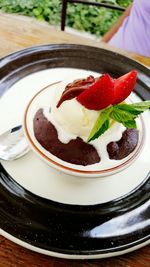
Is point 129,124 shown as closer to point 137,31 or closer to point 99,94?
point 99,94

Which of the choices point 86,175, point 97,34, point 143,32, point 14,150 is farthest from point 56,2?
point 86,175

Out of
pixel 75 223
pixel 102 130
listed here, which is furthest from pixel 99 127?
pixel 75 223

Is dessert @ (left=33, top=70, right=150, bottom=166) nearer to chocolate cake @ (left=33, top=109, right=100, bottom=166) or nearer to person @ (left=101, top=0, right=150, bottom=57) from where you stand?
chocolate cake @ (left=33, top=109, right=100, bottom=166)

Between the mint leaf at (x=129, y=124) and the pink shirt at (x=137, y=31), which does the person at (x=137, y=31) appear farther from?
the mint leaf at (x=129, y=124)

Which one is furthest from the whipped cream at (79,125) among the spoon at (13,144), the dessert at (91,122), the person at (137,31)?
the person at (137,31)

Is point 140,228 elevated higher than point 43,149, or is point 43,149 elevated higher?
point 43,149

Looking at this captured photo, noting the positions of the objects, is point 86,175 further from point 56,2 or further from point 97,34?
point 97,34
